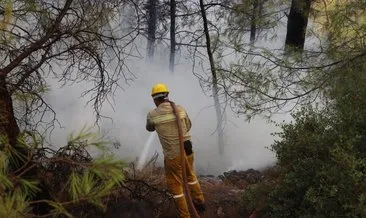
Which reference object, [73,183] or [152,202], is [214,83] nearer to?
[152,202]

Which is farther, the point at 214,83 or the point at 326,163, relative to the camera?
the point at 214,83

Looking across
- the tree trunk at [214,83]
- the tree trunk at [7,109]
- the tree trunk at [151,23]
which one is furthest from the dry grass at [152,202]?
the tree trunk at [151,23]

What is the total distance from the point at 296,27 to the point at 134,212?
649 centimetres

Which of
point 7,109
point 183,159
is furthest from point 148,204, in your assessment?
point 7,109

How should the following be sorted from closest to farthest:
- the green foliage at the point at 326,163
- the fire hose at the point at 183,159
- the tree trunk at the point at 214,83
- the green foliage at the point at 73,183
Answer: the green foliage at the point at 73,183 → the green foliage at the point at 326,163 → the fire hose at the point at 183,159 → the tree trunk at the point at 214,83

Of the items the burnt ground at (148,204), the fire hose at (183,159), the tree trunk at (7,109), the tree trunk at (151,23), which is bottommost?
the burnt ground at (148,204)

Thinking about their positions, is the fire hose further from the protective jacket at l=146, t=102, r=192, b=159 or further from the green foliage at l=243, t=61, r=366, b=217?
the green foliage at l=243, t=61, r=366, b=217

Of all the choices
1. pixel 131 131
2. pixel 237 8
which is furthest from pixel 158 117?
pixel 131 131

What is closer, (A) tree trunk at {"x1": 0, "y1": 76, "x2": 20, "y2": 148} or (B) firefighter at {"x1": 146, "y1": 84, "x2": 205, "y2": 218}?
(A) tree trunk at {"x1": 0, "y1": 76, "x2": 20, "y2": 148}

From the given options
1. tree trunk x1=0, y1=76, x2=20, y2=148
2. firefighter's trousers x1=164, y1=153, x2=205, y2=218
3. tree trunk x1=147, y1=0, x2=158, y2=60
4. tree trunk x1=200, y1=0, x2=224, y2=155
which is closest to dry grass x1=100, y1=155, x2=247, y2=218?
firefighter's trousers x1=164, y1=153, x2=205, y2=218

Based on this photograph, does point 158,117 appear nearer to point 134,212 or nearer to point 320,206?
point 134,212

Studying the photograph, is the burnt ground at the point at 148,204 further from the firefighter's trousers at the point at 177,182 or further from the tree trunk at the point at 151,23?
the tree trunk at the point at 151,23

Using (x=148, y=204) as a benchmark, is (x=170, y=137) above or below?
above

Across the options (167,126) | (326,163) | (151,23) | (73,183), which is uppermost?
(151,23)
